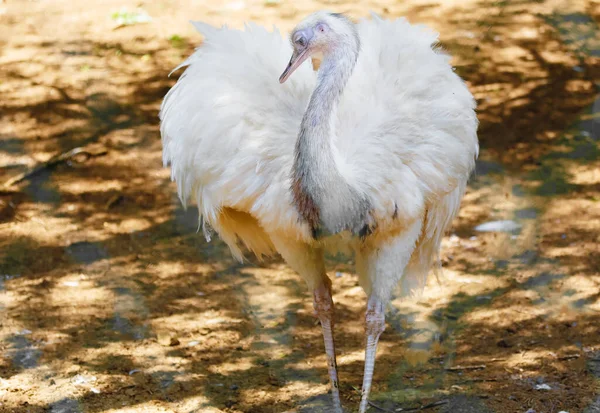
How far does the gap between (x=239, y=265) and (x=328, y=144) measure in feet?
7.63

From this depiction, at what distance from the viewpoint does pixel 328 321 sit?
14.9ft

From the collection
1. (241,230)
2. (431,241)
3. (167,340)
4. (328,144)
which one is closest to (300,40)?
(328,144)

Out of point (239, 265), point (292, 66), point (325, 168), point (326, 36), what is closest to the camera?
point (325, 168)

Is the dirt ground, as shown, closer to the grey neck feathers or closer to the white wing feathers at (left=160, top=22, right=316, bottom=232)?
the white wing feathers at (left=160, top=22, right=316, bottom=232)

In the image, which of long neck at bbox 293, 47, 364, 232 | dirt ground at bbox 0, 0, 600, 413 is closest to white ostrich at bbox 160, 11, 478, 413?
long neck at bbox 293, 47, 364, 232

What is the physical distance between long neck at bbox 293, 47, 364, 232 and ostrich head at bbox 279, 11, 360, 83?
0.07ft

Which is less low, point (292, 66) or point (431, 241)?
point (292, 66)

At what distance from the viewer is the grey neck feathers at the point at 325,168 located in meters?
3.63

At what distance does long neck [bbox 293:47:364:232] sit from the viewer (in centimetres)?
363

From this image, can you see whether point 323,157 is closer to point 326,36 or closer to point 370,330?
point 326,36

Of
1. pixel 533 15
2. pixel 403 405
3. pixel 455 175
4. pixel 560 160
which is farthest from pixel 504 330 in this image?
pixel 533 15

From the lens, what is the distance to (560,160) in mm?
6754

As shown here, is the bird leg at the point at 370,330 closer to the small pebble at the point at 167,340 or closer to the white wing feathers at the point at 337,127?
the white wing feathers at the point at 337,127

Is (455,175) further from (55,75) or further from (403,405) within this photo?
(55,75)
